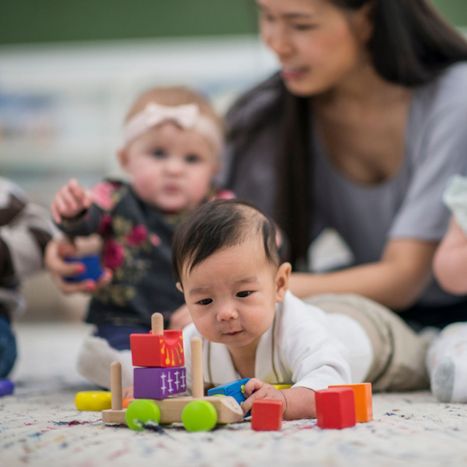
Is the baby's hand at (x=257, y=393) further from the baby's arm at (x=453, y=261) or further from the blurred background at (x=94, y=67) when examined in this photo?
the blurred background at (x=94, y=67)

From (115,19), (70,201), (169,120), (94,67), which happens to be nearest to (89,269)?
(70,201)

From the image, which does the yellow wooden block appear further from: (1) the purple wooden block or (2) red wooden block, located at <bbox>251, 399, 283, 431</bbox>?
(2) red wooden block, located at <bbox>251, 399, 283, 431</bbox>

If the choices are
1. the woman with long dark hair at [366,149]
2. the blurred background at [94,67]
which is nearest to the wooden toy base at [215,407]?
the woman with long dark hair at [366,149]

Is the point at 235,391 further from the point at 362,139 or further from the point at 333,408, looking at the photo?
the point at 362,139

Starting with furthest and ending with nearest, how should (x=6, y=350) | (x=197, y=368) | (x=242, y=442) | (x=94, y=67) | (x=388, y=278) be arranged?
1. (x=94, y=67)
2. (x=388, y=278)
3. (x=6, y=350)
4. (x=197, y=368)
5. (x=242, y=442)

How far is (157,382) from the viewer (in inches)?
36.5

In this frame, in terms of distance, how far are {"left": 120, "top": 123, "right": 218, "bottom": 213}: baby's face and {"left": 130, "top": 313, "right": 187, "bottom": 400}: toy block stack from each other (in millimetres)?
554

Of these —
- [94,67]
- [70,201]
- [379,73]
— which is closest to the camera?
[70,201]

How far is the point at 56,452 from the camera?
80 centimetres

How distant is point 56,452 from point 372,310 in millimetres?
695

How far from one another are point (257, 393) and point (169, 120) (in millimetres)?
666

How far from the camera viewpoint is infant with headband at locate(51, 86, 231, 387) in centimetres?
143

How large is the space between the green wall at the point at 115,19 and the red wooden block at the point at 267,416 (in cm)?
295

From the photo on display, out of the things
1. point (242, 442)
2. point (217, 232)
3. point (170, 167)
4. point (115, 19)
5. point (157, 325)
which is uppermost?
point (115, 19)
